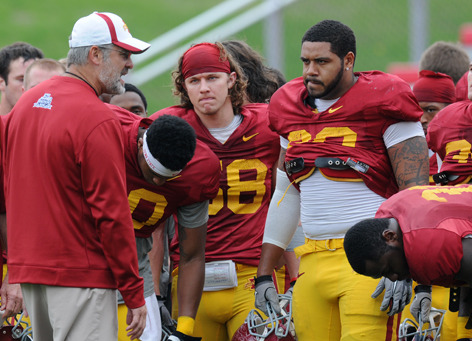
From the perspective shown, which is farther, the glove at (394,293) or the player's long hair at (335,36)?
the player's long hair at (335,36)

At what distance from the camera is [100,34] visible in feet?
13.0

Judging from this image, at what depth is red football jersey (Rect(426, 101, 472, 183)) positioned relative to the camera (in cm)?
454

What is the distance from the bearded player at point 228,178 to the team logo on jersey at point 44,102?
3.92 feet

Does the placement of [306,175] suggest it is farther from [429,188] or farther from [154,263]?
[154,263]

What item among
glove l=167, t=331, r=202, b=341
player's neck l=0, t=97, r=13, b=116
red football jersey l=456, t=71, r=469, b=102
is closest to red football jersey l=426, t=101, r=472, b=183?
red football jersey l=456, t=71, r=469, b=102

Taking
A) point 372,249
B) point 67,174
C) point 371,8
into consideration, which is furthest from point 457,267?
point 371,8

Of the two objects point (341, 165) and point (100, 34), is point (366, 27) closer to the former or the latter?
point (341, 165)

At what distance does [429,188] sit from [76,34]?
1729 millimetres

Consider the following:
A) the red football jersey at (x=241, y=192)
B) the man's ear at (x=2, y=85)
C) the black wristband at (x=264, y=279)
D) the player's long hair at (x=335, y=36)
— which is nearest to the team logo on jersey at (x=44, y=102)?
the red football jersey at (x=241, y=192)

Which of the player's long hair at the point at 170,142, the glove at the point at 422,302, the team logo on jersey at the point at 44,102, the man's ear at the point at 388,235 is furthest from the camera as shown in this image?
the glove at the point at 422,302

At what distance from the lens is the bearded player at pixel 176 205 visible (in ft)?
13.7

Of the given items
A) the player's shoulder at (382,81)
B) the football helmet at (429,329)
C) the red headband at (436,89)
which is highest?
the player's shoulder at (382,81)

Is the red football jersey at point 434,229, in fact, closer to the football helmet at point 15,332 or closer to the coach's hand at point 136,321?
the coach's hand at point 136,321

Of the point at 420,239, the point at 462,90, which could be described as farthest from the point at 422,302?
the point at 462,90
